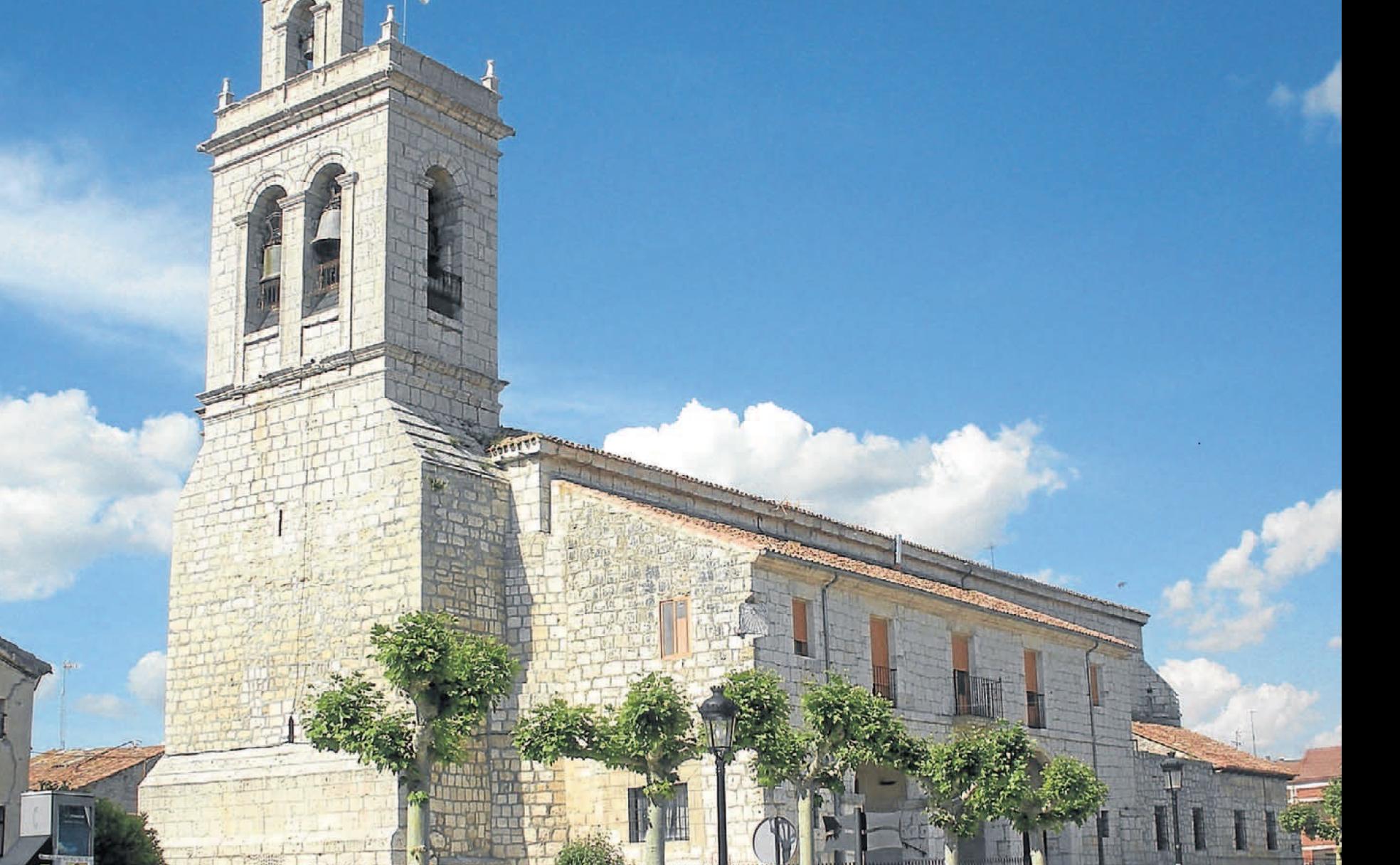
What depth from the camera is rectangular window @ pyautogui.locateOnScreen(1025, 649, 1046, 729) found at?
3197cm

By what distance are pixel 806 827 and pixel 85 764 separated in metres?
21.8

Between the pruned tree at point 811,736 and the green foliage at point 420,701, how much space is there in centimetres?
346

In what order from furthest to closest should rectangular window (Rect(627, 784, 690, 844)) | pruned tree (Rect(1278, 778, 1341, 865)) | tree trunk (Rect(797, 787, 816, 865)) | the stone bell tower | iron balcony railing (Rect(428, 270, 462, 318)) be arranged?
1. pruned tree (Rect(1278, 778, 1341, 865))
2. iron balcony railing (Rect(428, 270, 462, 318))
3. the stone bell tower
4. rectangular window (Rect(627, 784, 690, 844))
5. tree trunk (Rect(797, 787, 816, 865))

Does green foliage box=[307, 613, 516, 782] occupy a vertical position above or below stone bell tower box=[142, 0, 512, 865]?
below

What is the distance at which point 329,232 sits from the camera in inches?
1104

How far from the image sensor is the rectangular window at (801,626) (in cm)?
2505

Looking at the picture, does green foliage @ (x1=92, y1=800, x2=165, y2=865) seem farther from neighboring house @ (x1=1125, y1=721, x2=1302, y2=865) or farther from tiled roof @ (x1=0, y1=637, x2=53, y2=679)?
neighboring house @ (x1=1125, y1=721, x2=1302, y2=865)

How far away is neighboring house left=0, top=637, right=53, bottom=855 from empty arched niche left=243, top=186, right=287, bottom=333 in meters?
8.02

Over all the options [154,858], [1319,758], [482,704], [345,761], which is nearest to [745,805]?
[482,704]

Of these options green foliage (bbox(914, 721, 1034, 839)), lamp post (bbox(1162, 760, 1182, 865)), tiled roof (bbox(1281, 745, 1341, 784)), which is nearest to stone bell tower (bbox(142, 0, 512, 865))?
green foliage (bbox(914, 721, 1034, 839))

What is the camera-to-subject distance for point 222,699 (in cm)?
2752
